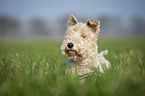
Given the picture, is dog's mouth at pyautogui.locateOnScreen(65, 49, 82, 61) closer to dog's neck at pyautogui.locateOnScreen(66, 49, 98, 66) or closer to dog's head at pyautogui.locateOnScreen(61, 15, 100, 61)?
dog's head at pyautogui.locateOnScreen(61, 15, 100, 61)

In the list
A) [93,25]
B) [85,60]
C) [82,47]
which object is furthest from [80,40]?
[93,25]

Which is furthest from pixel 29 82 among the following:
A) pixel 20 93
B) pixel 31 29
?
pixel 31 29

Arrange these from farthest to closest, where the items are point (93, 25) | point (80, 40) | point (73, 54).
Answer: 1. point (93, 25)
2. point (80, 40)
3. point (73, 54)

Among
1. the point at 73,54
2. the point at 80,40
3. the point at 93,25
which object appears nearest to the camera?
the point at 73,54

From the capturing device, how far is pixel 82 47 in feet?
10.5

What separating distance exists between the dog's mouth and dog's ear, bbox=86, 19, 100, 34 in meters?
0.96

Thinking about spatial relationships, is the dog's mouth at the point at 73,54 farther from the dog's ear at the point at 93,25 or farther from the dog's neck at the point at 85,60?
the dog's ear at the point at 93,25

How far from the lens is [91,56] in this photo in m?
3.42

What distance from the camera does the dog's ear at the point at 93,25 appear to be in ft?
11.5

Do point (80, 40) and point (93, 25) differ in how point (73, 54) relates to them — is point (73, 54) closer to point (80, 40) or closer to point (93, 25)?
point (80, 40)

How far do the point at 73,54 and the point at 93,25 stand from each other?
1091 millimetres

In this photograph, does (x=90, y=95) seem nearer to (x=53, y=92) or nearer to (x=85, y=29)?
(x=53, y=92)

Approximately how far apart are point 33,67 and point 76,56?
1049 millimetres

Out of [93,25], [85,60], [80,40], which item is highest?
[93,25]
